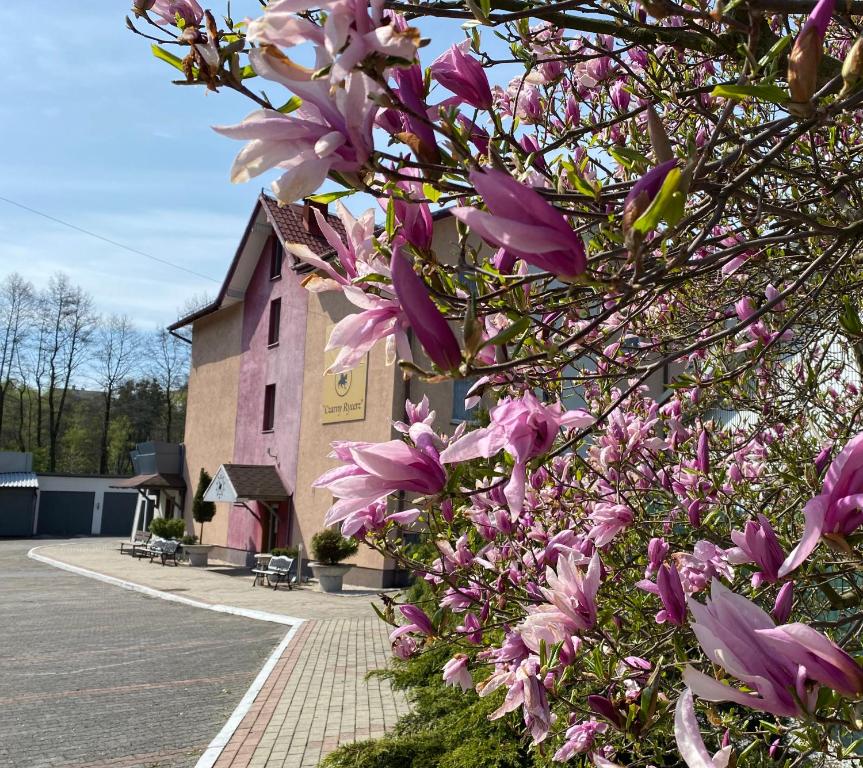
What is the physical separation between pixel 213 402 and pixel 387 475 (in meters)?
26.3

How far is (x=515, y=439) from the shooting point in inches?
46.7

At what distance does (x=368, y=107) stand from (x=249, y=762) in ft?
19.2

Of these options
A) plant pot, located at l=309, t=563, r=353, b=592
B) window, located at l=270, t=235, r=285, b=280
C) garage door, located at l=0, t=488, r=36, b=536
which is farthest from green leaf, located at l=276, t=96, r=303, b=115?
garage door, located at l=0, t=488, r=36, b=536

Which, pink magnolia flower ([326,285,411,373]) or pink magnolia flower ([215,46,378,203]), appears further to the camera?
pink magnolia flower ([326,285,411,373])

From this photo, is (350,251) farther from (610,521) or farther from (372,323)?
→ (610,521)

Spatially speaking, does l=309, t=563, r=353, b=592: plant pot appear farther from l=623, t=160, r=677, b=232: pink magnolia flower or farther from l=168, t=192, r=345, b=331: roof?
l=623, t=160, r=677, b=232: pink magnolia flower

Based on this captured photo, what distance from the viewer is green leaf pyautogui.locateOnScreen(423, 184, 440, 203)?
142 cm

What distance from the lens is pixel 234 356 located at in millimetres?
25141

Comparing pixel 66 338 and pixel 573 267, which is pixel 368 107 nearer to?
pixel 573 267

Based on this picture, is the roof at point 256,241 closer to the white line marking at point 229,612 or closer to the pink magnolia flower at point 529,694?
the white line marking at point 229,612

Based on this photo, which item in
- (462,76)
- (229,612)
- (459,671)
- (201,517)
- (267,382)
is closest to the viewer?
(462,76)

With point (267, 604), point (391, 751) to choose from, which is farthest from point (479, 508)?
point (267, 604)

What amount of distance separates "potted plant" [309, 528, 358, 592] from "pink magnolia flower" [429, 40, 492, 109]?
52.1ft

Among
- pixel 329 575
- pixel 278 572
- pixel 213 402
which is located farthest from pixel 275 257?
pixel 329 575
